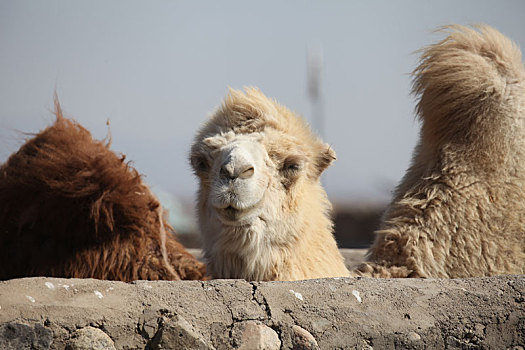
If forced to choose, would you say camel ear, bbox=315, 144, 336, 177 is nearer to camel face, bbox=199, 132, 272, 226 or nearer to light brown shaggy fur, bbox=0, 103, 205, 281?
camel face, bbox=199, 132, 272, 226

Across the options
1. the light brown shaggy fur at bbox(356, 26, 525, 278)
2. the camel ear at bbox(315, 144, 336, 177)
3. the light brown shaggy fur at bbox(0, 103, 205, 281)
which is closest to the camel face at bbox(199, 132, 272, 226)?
the camel ear at bbox(315, 144, 336, 177)

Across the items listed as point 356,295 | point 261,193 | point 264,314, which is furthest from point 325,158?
point 264,314

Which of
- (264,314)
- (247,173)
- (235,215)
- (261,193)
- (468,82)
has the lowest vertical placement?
(264,314)

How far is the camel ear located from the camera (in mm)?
3934

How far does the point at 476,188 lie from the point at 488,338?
4.63 ft

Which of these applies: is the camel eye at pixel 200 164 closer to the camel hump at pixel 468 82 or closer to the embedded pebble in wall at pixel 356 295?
the embedded pebble in wall at pixel 356 295

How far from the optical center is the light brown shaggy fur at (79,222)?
3854 mm

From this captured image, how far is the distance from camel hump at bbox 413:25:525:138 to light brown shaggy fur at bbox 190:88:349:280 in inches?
31.6

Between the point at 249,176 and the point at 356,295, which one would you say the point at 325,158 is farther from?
the point at 356,295

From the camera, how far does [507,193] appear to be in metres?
3.93

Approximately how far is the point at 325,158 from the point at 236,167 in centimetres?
82

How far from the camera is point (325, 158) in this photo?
3.94m

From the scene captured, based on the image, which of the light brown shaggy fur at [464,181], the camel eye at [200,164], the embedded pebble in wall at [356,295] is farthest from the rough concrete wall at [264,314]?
the camel eye at [200,164]

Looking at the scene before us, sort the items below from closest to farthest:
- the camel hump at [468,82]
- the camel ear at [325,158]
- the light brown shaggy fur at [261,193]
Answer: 1. the light brown shaggy fur at [261,193]
2. the camel ear at [325,158]
3. the camel hump at [468,82]
